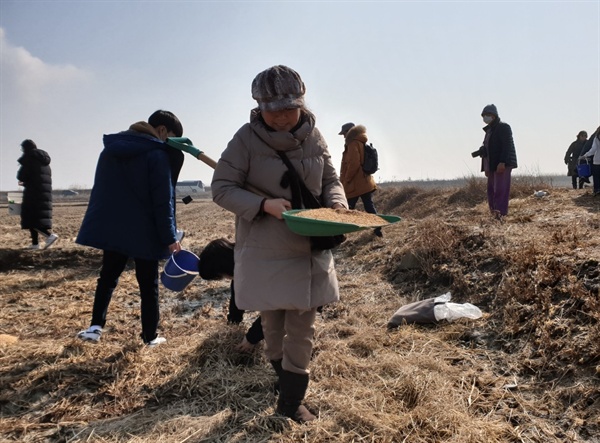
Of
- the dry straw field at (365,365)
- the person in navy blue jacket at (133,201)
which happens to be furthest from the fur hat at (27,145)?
the person in navy blue jacket at (133,201)

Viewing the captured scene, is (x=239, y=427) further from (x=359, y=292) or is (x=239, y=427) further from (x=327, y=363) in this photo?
(x=359, y=292)

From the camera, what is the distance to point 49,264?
6828 millimetres

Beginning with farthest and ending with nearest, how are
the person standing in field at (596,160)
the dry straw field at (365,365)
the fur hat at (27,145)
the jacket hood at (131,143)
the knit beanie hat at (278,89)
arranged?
the person standing in field at (596,160), the fur hat at (27,145), the jacket hood at (131,143), the dry straw field at (365,365), the knit beanie hat at (278,89)

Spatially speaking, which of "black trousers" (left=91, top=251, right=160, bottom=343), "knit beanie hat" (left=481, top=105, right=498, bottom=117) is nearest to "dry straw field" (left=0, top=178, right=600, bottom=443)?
"black trousers" (left=91, top=251, right=160, bottom=343)

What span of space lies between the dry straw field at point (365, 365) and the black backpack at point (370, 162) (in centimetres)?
260

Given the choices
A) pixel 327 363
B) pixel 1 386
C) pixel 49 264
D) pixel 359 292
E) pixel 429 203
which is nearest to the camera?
pixel 1 386

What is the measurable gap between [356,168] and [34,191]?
5.23 m

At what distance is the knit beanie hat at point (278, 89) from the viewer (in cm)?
218

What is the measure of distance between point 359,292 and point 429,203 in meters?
8.60

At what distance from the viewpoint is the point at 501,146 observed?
21.5ft

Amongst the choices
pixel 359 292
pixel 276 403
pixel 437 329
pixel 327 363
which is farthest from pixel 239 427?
A: pixel 359 292

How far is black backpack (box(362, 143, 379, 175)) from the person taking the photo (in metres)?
7.38

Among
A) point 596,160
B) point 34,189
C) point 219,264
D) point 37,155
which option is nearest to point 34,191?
point 34,189

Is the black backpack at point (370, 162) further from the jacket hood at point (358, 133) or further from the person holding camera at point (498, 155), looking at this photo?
the person holding camera at point (498, 155)
